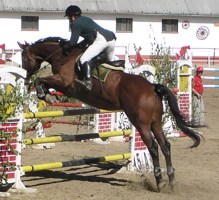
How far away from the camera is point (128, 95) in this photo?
9672mm

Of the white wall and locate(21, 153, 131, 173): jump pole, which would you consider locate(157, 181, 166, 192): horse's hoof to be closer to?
locate(21, 153, 131, 173): jump pole

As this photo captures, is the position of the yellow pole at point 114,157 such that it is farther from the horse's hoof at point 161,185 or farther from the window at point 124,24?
the window at point 124,24

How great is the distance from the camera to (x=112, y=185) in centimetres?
977

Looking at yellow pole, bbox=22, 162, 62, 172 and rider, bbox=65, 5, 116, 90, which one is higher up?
rider, bbox=65, 5, 116, 90

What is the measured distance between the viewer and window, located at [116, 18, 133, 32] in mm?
43875

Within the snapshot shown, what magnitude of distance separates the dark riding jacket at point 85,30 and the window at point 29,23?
32.7 metres

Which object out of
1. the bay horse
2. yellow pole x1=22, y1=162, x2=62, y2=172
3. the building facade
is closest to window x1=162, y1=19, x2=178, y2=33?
the building facade

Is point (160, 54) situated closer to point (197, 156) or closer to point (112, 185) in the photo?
point (197, 156)

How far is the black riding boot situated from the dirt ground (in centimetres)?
135

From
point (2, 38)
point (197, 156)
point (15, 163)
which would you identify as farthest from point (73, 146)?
point (2, 38)

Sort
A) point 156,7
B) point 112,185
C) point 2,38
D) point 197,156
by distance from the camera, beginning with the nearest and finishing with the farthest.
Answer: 1. point 112,185
2. point 197,156
3. point 2,38
4. point 156,7

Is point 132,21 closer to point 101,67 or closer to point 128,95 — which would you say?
point 101,67

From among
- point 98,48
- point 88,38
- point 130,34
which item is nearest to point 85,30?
point 88,38

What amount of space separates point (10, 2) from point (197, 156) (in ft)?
102
